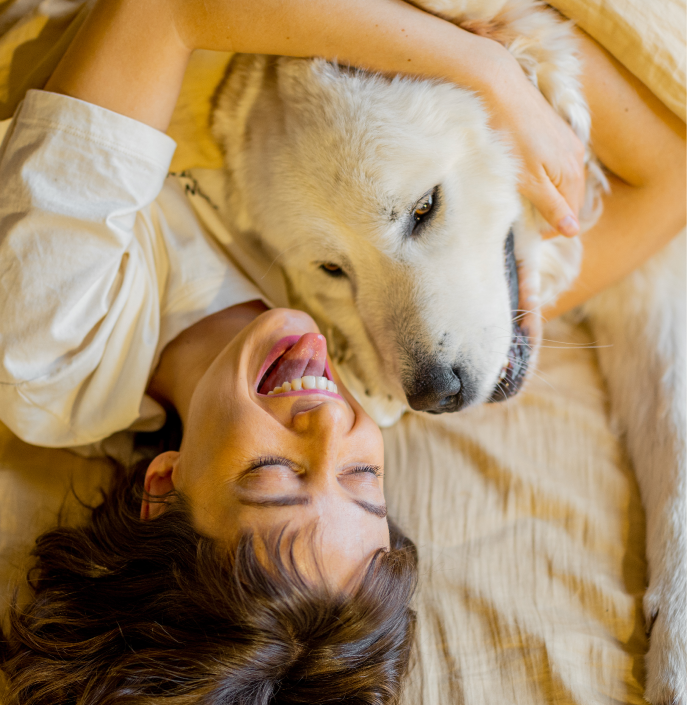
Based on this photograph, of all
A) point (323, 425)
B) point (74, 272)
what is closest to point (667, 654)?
point (323, 425)

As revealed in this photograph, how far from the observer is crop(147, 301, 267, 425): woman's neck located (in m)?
1.30

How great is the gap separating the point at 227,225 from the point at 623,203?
1002mm

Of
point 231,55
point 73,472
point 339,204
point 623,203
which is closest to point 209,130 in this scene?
point 231,55

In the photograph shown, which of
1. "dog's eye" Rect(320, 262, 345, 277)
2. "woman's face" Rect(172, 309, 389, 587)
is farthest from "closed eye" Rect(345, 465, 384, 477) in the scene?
"dog's eye" Rect(320, 262, 345, 277)

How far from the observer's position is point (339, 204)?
1.17m

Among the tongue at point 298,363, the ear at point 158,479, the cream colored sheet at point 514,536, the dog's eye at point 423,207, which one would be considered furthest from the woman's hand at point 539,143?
the ear at point 158,479

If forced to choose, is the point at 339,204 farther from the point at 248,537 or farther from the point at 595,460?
the point at 595,460

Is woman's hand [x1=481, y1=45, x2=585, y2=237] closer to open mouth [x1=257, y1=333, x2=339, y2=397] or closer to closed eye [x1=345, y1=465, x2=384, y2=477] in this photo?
open mouth [x1=257, y1=333, x2=339, y2=397]

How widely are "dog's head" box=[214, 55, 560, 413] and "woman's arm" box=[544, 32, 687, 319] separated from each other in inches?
11.7

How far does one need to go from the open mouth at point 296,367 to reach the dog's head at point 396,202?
0.18 m

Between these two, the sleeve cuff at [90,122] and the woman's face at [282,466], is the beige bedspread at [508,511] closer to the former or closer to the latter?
the sleeve cuff at [90,122]

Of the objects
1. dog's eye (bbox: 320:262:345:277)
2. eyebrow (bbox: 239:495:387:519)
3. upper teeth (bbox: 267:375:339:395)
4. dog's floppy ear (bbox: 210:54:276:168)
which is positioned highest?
dog's floppy ear (bbox: 210:54:276:168)

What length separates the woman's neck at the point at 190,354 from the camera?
1.30 m

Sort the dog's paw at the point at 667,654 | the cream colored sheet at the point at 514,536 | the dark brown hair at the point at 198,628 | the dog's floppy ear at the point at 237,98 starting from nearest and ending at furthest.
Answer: the dark brown hair at the point at 198,628 < the dog's paw at the point at 667,654 < the cream colored sheet at the point at 514,536 < the dog's floppy ear at the point at 237,98
